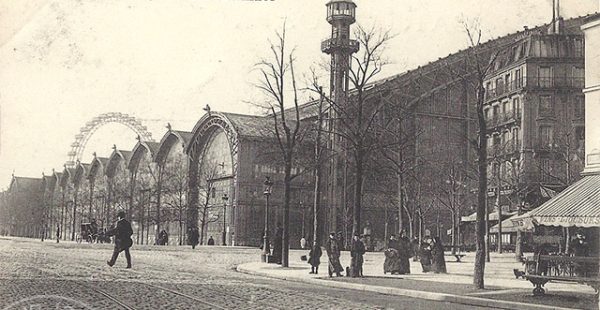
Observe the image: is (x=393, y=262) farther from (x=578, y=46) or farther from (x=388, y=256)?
(x=578, y=46)

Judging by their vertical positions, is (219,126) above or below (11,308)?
above

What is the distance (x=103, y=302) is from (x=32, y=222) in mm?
96811

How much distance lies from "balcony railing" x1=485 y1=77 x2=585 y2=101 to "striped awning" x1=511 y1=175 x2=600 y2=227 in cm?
2362

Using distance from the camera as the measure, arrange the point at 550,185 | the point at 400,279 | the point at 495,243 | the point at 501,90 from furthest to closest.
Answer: the point at 495,243 < the point at 501,90 < the point at 550,185 < the point at 400,279

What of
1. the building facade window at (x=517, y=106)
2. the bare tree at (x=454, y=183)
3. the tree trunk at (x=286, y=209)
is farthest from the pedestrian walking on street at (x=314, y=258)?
the building facade window at (x=517, y=106)

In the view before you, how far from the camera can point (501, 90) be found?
162 ft

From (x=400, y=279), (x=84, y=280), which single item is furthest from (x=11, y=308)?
(x=400, y=279)

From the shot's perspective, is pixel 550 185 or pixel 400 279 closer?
pixel 400 279

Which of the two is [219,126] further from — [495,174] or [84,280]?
[84,280]

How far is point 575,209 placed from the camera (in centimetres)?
1861

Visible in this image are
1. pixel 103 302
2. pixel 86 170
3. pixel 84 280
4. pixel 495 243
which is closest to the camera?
pixel 103 302

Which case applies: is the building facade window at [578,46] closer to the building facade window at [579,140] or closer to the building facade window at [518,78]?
the building facade window at [518,78]

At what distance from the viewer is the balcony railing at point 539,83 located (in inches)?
1686

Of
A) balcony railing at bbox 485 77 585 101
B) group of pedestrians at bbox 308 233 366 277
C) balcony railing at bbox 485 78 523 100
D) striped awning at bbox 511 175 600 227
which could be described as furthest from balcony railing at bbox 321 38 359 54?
striped awning at bbox 511 175 600 227
